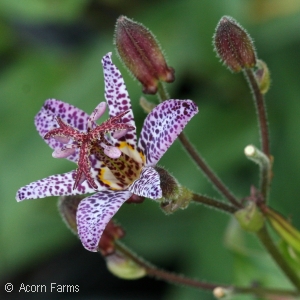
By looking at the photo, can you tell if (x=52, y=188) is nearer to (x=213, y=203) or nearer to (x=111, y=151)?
(x=111, y=151)

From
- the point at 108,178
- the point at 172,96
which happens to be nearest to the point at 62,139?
the point at 108,178

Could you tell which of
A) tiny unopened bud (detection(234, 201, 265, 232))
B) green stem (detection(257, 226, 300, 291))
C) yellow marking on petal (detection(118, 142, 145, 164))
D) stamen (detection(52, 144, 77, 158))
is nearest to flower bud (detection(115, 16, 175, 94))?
yellow marking on petal (detection(118, 142, 145, 164))

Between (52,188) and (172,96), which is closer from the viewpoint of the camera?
(52,188)

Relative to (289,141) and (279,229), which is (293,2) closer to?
(289,141)

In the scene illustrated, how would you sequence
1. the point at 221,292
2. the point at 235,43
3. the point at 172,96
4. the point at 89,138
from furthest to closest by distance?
the point at 172,96
the point at 221,292
the point at 235,43
the point at 89,138

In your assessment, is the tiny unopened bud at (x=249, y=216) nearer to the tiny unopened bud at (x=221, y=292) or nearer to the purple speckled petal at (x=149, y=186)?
the tiny unopened bud at (x=221, y=292)

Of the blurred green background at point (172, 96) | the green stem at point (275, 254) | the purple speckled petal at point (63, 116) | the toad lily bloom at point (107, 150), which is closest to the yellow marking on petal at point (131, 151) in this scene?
the toad lily bloom at point (107, 150)
